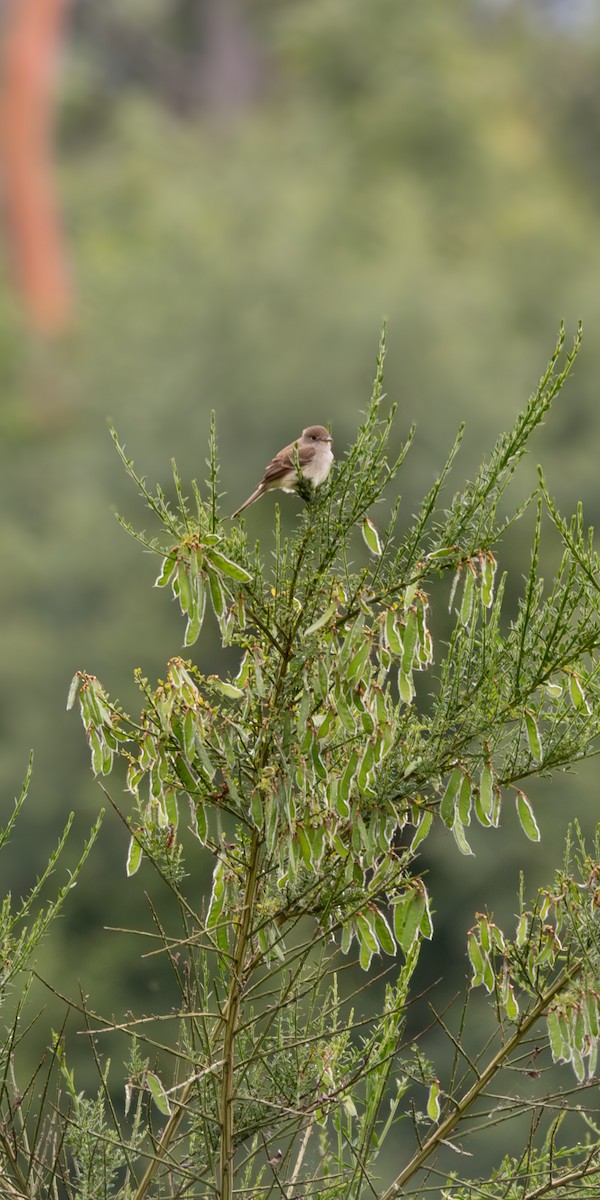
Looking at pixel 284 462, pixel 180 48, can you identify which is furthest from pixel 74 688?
pixel 180 48

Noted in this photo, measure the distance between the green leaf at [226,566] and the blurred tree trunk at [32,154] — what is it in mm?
25402

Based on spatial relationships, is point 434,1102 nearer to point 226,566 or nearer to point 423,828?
point 423,828

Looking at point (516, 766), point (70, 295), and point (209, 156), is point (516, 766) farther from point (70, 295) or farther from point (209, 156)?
point (209, 156)

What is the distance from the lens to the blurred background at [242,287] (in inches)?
560

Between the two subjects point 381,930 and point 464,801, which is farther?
point 381,930

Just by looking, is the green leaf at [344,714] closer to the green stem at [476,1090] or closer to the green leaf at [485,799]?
the green leaf at [485,799]

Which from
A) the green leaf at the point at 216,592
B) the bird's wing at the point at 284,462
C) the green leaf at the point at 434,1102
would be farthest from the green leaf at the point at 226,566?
the green leaf at the point at 434,1102

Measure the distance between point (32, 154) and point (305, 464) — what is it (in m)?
27.9

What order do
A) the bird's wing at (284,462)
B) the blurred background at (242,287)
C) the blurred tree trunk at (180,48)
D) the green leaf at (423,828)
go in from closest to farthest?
the green leaf at (423,828) → the bird's wing at (284,462) → the blurred background at (242,287) → the blurred tree trunk at (180,48)

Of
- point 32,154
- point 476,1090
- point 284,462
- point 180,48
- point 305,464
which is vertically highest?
point 180,48

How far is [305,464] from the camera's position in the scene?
3.65m

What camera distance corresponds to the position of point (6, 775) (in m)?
14.4

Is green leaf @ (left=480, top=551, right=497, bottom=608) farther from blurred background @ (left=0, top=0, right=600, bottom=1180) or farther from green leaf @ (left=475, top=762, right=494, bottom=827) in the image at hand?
blurred background @ (left=0, top=0, right=600, bottom=1180)

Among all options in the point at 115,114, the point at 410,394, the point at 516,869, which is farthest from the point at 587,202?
the point at 516,869
